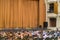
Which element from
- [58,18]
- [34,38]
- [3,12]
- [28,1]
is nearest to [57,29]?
[58,18]

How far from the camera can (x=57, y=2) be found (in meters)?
4.09

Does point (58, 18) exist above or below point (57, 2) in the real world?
below

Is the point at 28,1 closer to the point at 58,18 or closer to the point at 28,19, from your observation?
the point at 28,19

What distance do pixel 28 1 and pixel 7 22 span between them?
1.98ft

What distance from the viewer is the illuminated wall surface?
4074 mm

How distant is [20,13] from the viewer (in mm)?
4117

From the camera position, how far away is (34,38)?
3912 mm

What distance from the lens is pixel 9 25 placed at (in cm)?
408

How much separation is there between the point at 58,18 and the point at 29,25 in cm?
61

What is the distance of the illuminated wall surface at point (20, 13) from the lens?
4.07m

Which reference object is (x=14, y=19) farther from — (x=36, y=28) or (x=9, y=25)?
(x=36, y=28)

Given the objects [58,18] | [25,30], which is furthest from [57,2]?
[25,30]

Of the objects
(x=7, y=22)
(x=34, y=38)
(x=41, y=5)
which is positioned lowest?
(x=34, y=38)

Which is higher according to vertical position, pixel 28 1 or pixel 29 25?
pixel 28 1
